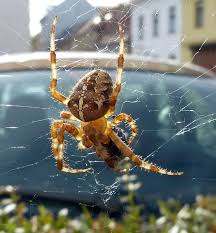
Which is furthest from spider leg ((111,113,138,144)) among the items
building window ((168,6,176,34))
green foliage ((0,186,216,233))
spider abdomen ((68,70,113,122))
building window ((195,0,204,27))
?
building window ((168,6,176,34))

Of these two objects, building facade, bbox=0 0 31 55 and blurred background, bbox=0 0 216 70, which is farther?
building facade, bbox=0 0 31 55

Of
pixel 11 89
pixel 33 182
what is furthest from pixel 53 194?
pixel 11 89

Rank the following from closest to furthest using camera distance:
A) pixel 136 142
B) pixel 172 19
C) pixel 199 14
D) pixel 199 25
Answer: pixel 136 142, pixel 199 25, pixel 172 19, pixel 199 14

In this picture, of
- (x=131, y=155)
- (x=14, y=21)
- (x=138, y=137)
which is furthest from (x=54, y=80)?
(x=138, y=137)

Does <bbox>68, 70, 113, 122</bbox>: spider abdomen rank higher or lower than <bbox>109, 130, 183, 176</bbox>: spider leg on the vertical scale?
higher

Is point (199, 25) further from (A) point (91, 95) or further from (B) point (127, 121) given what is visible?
(A) point (91, 95)

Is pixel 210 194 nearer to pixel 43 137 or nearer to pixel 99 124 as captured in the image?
pixel 43 137

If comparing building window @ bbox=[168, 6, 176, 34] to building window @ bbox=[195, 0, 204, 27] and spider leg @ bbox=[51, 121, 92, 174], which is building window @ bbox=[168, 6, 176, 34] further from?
spider leg @ bbox=[51, 121, 92, 174]

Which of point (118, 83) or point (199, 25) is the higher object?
point (118, 83)
